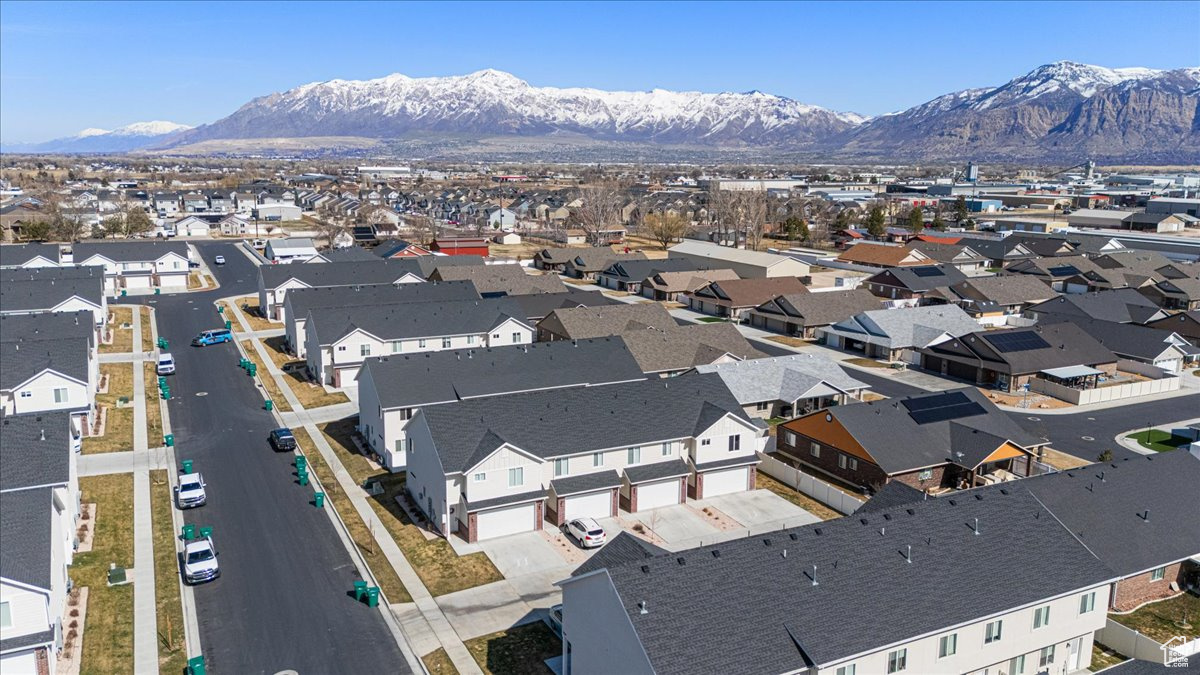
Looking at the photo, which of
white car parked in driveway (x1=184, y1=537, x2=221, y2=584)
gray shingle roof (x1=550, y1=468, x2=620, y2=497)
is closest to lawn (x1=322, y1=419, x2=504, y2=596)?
gray shingle roof (x1=550, y1=468, x2=620, y2=497)

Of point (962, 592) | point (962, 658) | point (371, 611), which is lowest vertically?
point (371, 611)

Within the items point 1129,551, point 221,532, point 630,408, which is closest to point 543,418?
point 630,408

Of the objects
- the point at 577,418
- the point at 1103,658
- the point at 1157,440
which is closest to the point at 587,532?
the point at 577,418

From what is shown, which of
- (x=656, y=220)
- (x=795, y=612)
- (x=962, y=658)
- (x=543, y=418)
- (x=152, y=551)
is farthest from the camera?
(x=656, y=220)

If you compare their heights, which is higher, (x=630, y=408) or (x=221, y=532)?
(x=630, y=408)

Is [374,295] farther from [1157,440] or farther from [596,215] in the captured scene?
[596,215]

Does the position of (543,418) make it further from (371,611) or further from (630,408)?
(371,611)

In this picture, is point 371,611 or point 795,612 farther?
point 371,611
